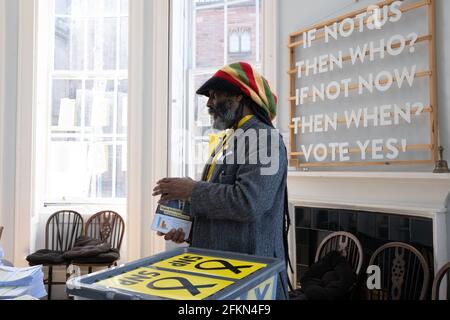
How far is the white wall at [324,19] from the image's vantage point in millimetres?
2113

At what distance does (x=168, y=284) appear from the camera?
2.20 feet

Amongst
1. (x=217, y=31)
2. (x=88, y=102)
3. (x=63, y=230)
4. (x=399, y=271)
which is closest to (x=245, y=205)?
(x=399, y=271)

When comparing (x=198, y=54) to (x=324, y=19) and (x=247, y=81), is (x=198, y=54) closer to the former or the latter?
(x=324, y=19)

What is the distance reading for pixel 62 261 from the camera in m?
3.21

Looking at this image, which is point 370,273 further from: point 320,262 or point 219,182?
point 219,182

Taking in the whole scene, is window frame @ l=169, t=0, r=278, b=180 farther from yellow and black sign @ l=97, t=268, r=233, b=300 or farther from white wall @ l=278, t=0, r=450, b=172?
yellow and black sign @ l=97, t=268, r=233, b=300

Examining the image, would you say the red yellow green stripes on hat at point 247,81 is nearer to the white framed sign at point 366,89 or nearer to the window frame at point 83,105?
the white framed sign at point 366,89

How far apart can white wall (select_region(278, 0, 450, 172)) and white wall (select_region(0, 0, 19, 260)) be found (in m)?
2.85

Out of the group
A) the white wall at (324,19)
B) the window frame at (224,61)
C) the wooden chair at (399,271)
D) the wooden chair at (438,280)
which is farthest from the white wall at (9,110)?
the wooden chair at (438,280)

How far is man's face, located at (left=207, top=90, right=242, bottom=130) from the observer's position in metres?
1.29

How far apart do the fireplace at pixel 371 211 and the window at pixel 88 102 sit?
223 cm

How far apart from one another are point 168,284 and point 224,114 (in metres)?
0.77
